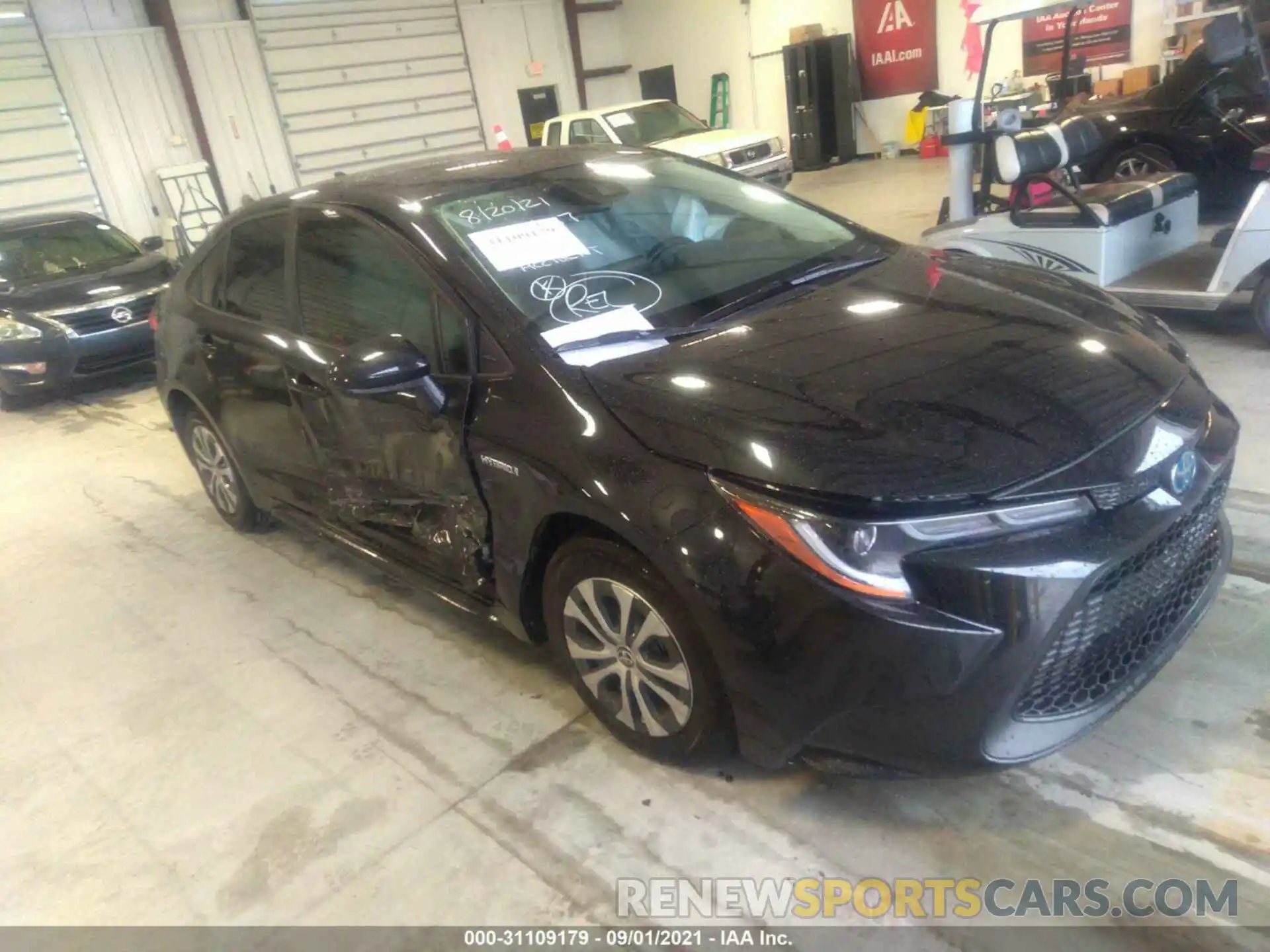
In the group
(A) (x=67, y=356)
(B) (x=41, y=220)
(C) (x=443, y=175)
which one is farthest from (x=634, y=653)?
(B) (x=41, y=220)

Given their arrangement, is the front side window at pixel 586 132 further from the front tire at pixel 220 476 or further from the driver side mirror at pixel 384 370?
the driver side mirror at pixel 384 370

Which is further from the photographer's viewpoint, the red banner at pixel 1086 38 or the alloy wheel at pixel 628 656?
the red banner at pixel 1086 38

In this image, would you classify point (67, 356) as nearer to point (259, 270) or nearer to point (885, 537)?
point (259, 270)

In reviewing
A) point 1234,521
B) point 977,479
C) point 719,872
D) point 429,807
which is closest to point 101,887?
point 429,807

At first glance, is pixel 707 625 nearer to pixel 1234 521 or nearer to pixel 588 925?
pixel 588 925

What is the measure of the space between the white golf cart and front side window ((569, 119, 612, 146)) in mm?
5581

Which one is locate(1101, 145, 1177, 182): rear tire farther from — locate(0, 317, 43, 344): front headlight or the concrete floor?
locate(0, 317, 43, 344): front headlight

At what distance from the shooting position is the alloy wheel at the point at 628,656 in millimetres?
1911

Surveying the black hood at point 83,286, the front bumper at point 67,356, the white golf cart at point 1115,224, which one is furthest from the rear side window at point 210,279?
the black hood at point 83,286

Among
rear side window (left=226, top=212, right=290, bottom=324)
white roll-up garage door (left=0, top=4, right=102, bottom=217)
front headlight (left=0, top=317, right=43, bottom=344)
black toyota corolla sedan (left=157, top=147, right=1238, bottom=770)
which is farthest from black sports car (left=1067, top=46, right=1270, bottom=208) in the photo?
white roll-up garage door (left=0, top=4, right=102, bottom=217)

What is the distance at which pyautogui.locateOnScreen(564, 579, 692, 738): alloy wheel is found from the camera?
1911 mm

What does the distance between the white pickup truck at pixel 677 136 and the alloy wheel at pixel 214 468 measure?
6.66m

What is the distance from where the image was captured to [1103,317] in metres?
2.12

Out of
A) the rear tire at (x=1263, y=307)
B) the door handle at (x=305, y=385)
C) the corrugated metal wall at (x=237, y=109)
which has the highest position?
the corrugated metal wall at (x=237, y=109)
